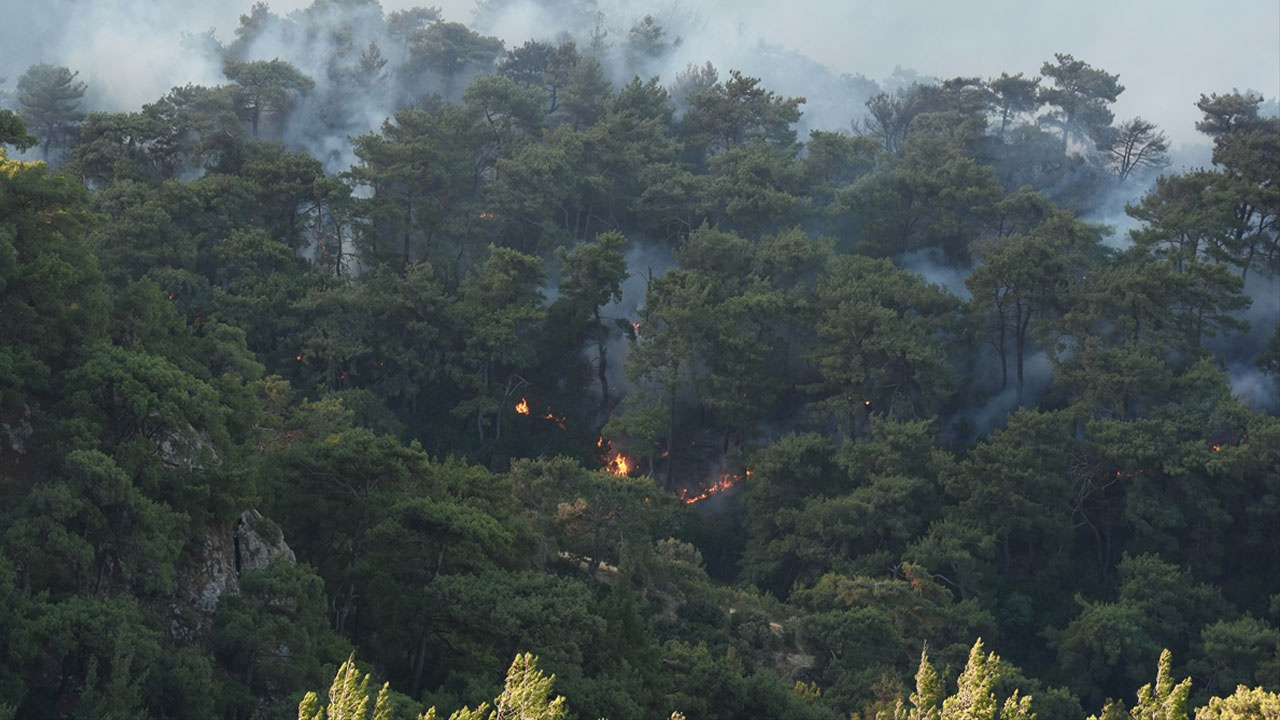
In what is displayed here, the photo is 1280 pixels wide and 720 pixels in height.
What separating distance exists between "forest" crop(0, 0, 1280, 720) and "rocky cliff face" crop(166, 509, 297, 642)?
0.32 ft

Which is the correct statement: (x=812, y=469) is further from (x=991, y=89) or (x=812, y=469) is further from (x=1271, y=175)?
(x=991, y=89)

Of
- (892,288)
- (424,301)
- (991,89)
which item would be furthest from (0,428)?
(991,89)

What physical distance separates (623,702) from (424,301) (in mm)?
27493

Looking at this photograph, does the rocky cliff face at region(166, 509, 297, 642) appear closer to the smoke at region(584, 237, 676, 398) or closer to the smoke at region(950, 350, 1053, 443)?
the smoke at region(584, 237, 676, 398)

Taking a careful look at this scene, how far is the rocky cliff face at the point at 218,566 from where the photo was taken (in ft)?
96.9

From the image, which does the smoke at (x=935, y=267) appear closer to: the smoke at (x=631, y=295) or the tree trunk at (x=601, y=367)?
the smoke at (x=631, y=295)

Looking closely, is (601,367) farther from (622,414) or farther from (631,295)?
(631,295)

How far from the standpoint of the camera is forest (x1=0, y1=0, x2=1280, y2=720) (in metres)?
30.4

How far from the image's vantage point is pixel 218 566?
31.0 meters

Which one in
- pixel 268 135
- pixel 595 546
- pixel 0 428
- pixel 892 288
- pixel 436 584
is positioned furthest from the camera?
pixel 268 135

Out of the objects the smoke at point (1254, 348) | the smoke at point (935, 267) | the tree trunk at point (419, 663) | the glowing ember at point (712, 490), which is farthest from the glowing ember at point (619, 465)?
the tree trunk at point (419, 663)

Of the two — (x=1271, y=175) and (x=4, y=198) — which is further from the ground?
(x=1271, y=175)

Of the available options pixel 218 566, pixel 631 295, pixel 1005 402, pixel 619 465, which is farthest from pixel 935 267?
pixel 218 566

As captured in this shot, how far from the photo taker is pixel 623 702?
1277 inches
